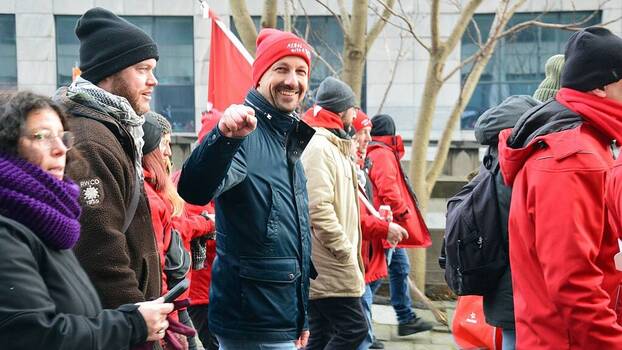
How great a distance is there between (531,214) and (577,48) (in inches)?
28.5

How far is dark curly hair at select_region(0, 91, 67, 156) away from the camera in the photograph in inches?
91.0

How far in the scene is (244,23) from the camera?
7602 millimetres

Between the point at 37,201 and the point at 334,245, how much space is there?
2.70 meters

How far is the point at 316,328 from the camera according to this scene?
522 cm

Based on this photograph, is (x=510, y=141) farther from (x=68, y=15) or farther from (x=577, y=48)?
(x=68, y=15)

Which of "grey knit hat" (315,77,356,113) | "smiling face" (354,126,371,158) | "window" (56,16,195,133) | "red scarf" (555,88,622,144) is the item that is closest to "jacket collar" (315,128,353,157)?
"grey knit hat" (315,77,356,113)

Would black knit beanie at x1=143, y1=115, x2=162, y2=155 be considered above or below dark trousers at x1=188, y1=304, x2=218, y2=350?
above

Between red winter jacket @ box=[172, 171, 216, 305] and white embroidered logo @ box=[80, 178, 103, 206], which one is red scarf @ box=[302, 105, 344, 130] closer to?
red winter jacket @ box=[172, 171, 216, 305]

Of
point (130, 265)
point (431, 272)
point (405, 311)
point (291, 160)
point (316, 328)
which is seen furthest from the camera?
point (431, 272)

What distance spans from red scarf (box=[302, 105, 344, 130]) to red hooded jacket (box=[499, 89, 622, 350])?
234 centimetres

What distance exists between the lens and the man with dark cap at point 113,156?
2725 mm

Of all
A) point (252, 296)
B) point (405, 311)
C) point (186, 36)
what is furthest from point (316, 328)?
point (186, 36)

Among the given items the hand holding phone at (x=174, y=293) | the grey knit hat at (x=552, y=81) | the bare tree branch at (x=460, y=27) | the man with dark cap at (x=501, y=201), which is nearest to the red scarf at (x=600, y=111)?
the man with dark cap at (x=501, y=201)

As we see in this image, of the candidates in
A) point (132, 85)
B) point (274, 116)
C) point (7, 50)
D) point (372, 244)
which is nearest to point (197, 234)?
point (274, 116)
